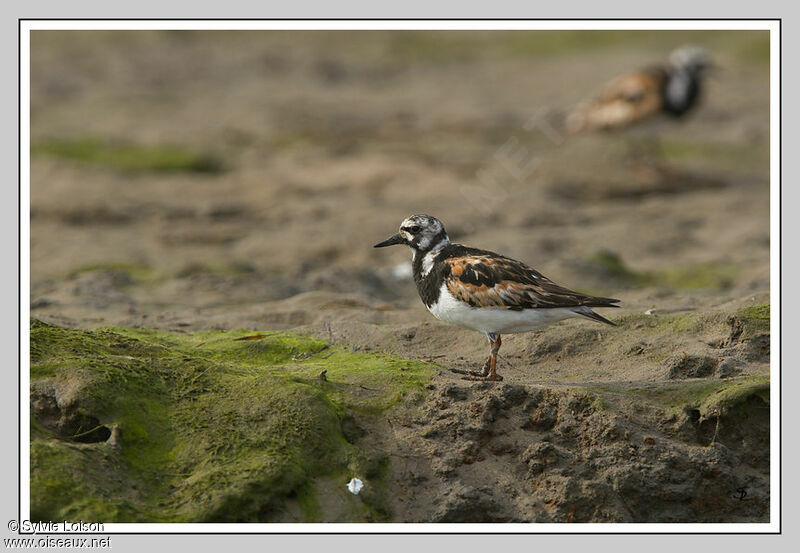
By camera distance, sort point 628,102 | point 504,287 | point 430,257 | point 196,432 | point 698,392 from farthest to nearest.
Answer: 1. point 628,102
2. point 430,257
3. point 504,287
4. point 698,392
5. point 196,432

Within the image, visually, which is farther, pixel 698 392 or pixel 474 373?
pixel 474 373

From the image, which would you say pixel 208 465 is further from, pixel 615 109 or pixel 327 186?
pixel 615 109

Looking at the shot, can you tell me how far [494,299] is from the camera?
254 inches

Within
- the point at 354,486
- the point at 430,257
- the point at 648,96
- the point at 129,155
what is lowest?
the point at 354,486

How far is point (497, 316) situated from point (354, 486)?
1633 mm

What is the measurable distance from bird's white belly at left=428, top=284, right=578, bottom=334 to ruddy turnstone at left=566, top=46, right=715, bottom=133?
419 inches

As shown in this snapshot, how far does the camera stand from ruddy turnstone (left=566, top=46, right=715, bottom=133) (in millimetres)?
16406

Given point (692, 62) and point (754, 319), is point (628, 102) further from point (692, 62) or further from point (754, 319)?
point (754, 319)

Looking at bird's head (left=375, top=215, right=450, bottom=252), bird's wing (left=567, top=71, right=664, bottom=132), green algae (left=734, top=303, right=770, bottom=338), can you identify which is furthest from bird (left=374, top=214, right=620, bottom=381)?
bird's wing (left=567, top=71, right=664, bottom=132)

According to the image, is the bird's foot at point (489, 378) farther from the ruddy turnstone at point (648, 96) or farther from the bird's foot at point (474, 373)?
the ruddy turnstone at point (648, 96)

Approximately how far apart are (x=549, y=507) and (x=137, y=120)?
574 inches

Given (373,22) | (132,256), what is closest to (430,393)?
(373,22)

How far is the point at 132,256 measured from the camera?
38.3 feet

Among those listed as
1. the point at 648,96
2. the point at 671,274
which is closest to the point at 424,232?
the point at 671,274
